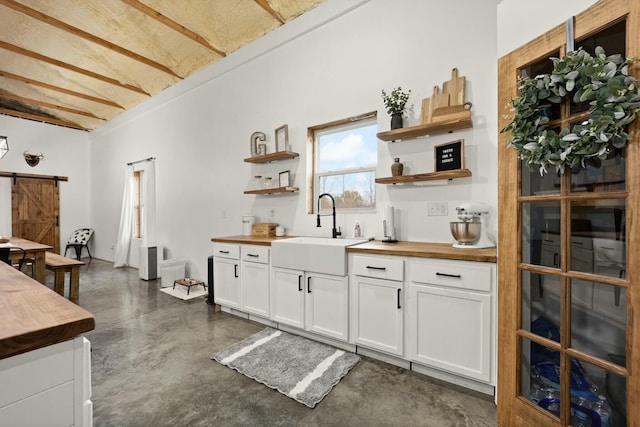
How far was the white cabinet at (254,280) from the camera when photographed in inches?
116

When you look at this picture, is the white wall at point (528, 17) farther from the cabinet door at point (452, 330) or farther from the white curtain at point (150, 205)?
the white curtain at point (150, 205)

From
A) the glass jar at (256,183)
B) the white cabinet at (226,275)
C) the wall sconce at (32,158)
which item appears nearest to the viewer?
the white cabinet at (226,275)

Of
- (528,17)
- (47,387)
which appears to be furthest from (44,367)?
(528,17)

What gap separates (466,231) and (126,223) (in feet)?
21.8

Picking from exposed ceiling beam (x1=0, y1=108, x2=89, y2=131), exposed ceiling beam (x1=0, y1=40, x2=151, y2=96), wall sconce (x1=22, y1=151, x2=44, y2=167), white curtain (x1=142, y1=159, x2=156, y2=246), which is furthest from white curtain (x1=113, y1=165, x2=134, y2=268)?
exposed ceiling beam (x1=0, y1=108, x2=89, y2=131)

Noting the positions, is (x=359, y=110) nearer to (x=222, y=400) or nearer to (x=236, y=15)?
(x=236, y=15)

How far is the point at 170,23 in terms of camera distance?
3.66m

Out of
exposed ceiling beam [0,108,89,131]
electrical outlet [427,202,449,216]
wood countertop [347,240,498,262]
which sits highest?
exposed ceiling beam [0,108,89,131]

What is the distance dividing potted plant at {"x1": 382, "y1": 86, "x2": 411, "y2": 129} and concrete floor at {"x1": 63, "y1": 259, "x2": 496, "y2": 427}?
2.10m

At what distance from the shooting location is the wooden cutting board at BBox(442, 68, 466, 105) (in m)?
2.43

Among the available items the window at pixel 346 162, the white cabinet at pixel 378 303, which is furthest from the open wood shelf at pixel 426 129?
the white cabinet at pixel 378 303

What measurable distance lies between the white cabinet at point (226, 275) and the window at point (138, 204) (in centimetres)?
381

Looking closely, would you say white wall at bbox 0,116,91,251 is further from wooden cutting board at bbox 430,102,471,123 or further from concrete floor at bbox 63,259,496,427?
wooden cutting board at bbox 430,102,471,123

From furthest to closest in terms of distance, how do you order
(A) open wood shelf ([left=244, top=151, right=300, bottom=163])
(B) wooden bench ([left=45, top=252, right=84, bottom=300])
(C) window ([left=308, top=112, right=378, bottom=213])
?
(B) wooden bench ([left=45, top=252, right=84, bottom=300]) < (A) open wood shelf ([left=244, top=151, right=300, bottom=163]) < (C) window ([left=308, top=112, right=378, bottom=213])
